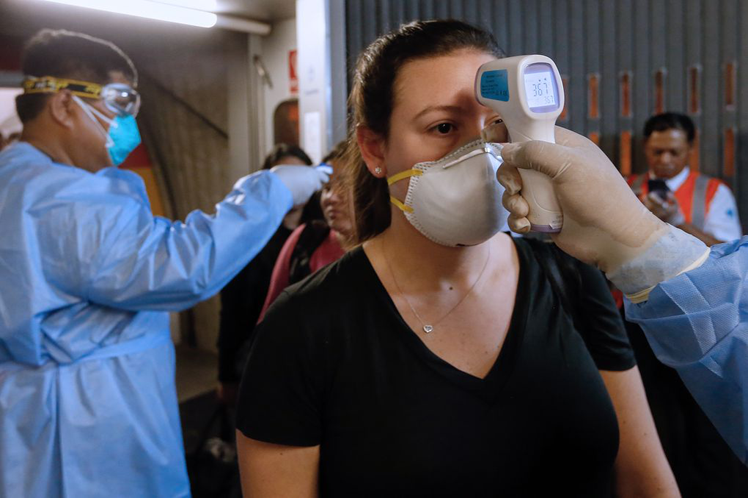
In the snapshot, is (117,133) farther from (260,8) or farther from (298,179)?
(260,8)

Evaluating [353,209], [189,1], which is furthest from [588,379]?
[189,1]

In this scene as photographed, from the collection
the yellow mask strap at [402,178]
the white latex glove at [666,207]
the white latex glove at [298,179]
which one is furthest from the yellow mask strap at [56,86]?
the white latex glove at [666,207]

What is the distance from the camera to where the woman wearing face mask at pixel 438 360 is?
42.8 inches

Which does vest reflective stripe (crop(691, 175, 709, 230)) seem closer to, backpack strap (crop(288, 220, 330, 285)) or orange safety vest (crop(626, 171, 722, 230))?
orange safety vest (crop(626, 171, 722, 230))

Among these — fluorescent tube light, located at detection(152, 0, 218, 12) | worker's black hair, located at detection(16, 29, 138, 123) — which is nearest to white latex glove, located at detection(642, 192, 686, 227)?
worker's black hair, located at detection(16, 29, 138, 123)

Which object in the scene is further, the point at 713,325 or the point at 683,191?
the point at 683,191

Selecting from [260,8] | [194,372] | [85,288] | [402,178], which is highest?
[260,8]

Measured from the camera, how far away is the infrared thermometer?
2.88ft

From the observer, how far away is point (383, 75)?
4.17ft

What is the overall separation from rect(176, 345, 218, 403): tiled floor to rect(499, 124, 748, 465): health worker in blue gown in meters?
4.33

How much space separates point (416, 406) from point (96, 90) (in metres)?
1.41

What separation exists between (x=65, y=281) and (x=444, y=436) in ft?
3.59

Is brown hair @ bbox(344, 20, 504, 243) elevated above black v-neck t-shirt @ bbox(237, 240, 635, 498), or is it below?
above

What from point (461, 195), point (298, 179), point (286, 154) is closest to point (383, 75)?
point (461, 195)
